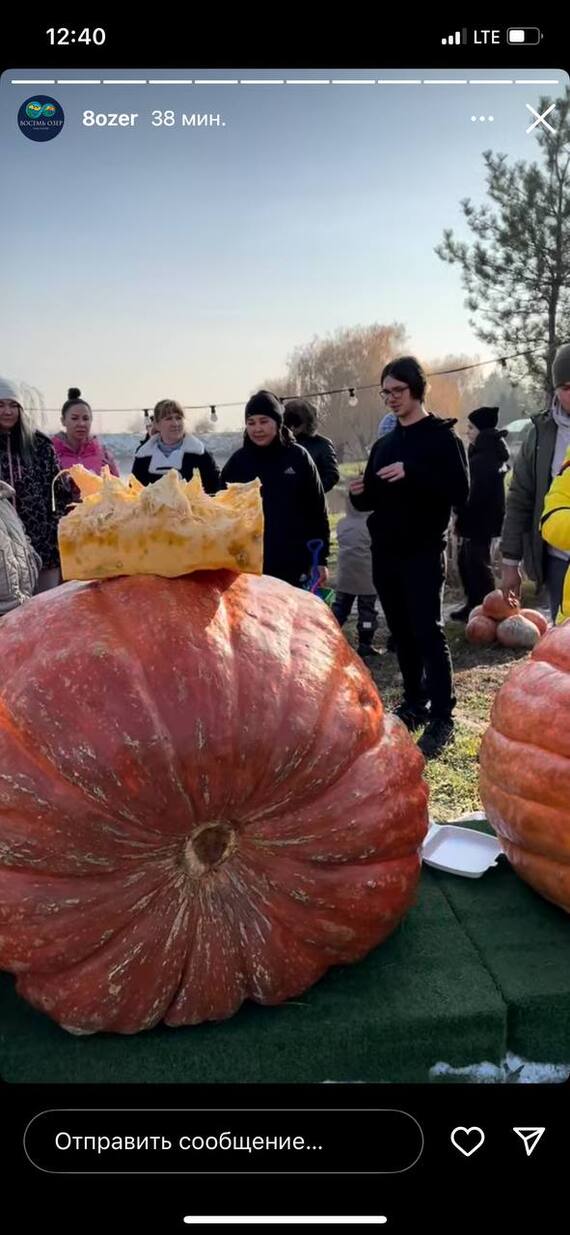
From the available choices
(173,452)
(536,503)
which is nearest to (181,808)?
(536,503)

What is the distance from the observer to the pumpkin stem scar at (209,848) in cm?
142

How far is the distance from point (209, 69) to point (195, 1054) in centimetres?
172

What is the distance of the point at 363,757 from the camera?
155 centimetres

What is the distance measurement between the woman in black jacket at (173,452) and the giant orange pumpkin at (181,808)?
3.38 metres

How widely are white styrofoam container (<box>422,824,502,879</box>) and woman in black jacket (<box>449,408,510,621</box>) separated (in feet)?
18.2

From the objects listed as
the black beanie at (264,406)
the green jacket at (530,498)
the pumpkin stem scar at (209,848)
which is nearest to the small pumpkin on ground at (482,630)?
the green jacket at (530,498)

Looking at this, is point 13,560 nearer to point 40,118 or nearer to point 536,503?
point 40,118

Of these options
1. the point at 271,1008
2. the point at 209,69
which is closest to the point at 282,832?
the point at 271,1008
